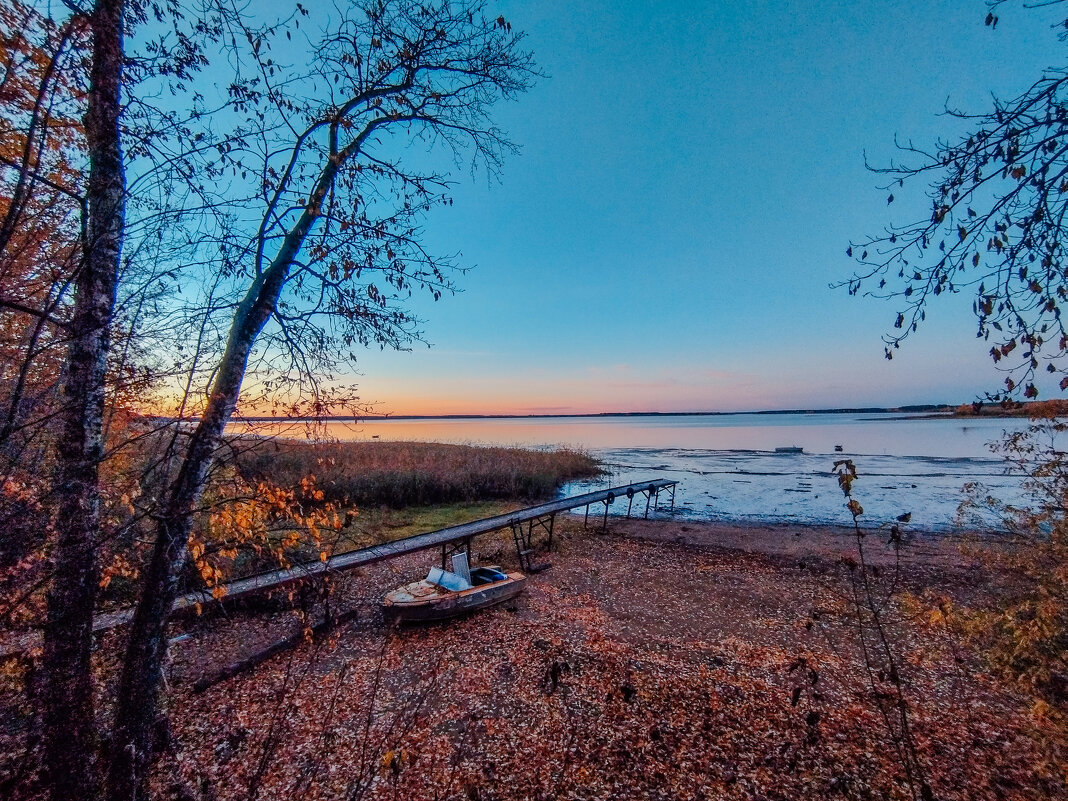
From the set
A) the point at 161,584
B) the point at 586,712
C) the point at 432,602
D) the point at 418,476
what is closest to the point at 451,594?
the point at 432,602

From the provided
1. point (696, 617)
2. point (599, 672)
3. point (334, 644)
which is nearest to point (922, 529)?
point (696, 617)

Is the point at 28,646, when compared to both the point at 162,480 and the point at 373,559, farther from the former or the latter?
the point at 373,559

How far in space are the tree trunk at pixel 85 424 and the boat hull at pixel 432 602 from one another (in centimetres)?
555

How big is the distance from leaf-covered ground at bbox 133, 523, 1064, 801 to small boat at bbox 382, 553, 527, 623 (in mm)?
374

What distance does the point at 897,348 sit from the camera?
126 inches

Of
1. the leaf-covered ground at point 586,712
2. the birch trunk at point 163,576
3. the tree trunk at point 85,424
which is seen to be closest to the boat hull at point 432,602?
the leaf-covered ground at point 586,712

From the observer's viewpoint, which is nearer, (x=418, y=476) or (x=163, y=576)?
(x=163, y=576)

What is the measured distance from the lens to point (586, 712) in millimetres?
6383

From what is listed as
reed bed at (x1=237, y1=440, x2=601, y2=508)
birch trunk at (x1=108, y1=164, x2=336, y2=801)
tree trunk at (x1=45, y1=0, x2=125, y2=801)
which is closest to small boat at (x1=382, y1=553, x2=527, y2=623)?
birch trunk at (x1=108, y1=164, x2=336, y2=801)

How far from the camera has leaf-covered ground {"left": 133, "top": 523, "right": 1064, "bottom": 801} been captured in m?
5.05

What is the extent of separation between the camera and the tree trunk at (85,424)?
129 inches

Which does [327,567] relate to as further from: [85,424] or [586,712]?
[586,712]

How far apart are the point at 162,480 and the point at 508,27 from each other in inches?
235

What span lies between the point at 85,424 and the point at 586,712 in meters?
6.86
